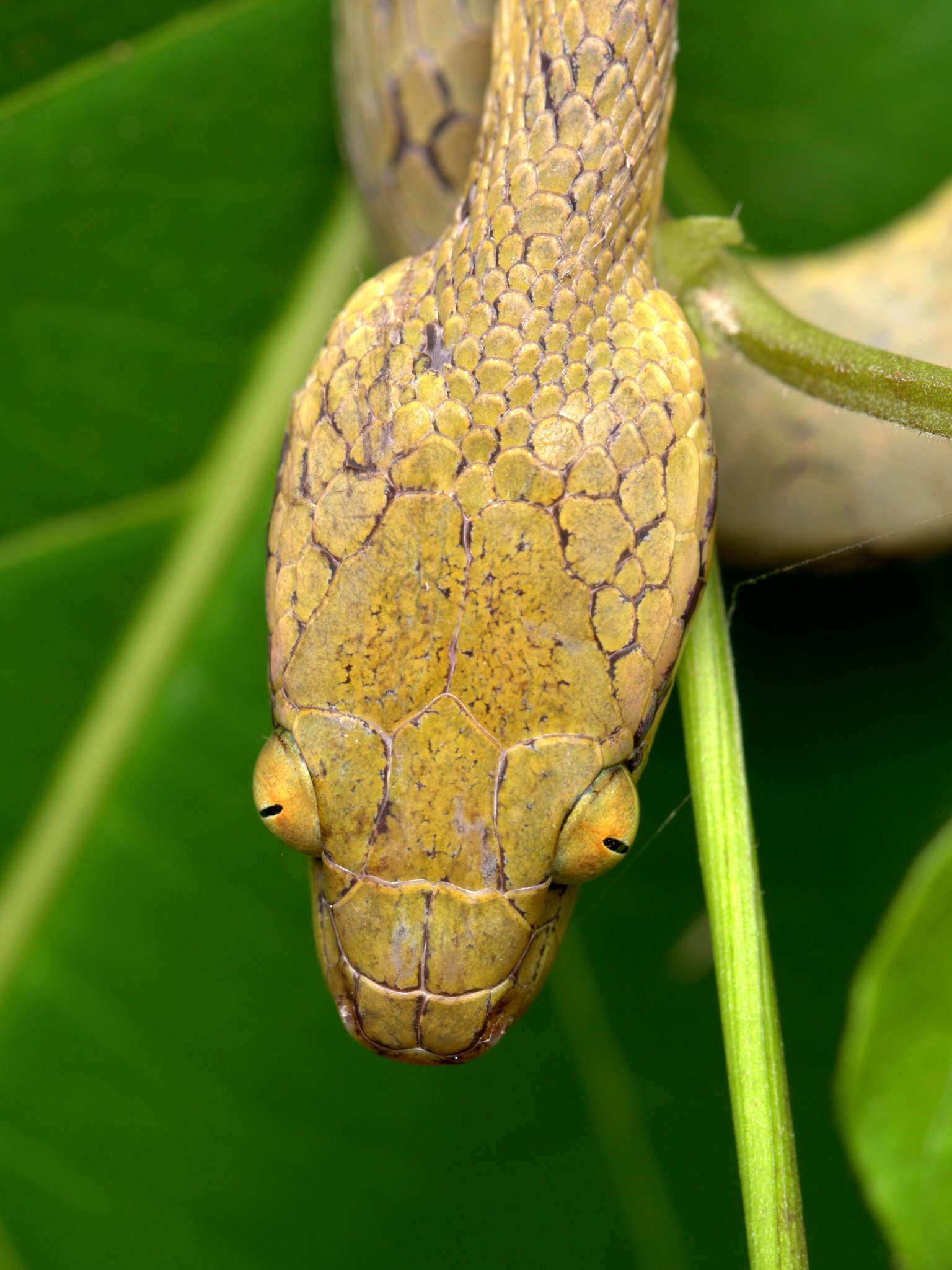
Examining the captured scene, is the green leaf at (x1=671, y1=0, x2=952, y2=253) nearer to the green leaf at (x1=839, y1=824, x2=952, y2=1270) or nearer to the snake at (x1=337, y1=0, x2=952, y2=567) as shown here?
the snake at (x1=337, y1=0, x2=952, y2=567)

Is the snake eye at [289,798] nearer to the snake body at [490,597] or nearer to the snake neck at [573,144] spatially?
the snake body at [490,597]

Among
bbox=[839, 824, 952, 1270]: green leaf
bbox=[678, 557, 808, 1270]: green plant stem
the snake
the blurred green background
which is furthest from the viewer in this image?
the blurred green background

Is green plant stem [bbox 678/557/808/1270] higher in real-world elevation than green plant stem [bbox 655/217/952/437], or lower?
lower

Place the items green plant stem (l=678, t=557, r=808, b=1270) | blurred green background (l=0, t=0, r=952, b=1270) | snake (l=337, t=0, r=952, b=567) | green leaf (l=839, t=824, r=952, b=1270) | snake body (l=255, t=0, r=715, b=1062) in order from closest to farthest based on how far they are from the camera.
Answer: green plant stem (l=678, t=557, r=808, b=1270)
snake body (l=255, t=0, r=715, b=1062)
green leaf (l=839, t=824, r=952, b=1270)
snake (l=337, t=0, r=952, b=567)
blurred green background (l=0, t=0, r=952, b=1270)

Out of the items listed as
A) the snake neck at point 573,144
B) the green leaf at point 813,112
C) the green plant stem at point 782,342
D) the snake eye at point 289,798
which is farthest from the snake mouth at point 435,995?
the green leaf at point 813,112

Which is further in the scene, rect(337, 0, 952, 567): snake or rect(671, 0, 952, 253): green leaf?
rect(671, 0, 952, 253): green leaf

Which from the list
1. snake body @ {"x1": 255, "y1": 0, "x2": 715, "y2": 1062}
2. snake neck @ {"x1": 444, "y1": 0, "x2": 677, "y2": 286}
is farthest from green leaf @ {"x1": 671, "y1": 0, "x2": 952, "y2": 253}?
snake body @ {"x1": 255, "y1": 0, "x2": 715, "y2": 1062}

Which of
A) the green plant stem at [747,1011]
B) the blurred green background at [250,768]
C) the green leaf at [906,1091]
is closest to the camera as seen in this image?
the green plant stem at [747,1011]
